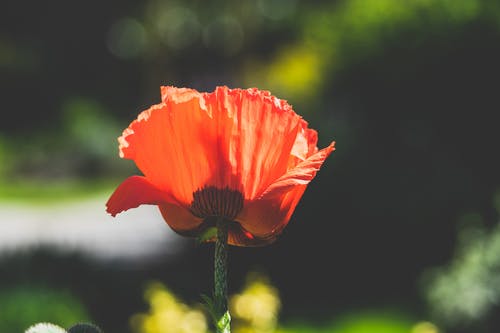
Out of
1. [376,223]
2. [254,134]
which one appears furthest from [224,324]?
[376,223]

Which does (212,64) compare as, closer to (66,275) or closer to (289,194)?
(66,275)

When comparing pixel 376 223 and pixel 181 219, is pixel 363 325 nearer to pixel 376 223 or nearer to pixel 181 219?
pixel 376 223

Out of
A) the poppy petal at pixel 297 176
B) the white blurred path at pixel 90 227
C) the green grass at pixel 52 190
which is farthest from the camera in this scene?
the green grass at pixel 52 190

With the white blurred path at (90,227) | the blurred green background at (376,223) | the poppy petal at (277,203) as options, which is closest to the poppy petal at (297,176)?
the poppy petal at (277,203)

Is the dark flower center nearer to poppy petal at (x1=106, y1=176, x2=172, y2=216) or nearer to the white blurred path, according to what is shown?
poppy petal at (x1=106, y1=176, x2=172, y2=216)

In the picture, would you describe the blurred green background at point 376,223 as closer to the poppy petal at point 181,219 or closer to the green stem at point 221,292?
the poppy petal at point 181,219

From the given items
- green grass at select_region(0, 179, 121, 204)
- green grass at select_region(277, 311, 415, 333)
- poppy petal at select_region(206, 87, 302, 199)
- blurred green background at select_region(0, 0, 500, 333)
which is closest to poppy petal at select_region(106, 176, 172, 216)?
poppy petal at select_region(206, 87, 302, 199)

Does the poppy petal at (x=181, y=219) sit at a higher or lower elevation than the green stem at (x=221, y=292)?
higher

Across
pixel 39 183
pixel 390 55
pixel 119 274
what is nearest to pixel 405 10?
pixel 390 55

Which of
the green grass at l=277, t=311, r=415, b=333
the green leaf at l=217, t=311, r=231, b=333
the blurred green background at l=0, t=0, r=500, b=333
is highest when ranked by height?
the blurred green background at l=0, t=0, r=500, b=333
